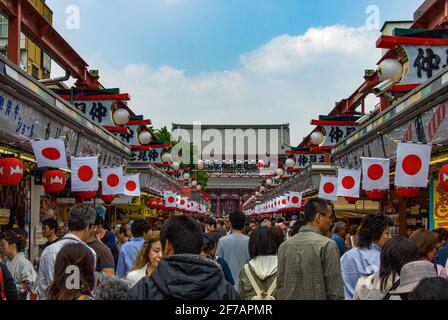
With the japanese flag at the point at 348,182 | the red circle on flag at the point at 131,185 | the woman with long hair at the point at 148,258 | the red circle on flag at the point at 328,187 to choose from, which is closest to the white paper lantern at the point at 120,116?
the red circle on flag at the point at 131,185

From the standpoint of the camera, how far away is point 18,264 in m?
7.68

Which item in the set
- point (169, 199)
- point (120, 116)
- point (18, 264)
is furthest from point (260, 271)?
point (169, 199)

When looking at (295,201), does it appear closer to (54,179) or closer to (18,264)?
(54,179)

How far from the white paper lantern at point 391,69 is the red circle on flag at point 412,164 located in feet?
9.17

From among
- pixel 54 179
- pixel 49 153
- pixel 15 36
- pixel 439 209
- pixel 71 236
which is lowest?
pixel 71 236

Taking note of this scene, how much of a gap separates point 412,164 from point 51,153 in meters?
5.53

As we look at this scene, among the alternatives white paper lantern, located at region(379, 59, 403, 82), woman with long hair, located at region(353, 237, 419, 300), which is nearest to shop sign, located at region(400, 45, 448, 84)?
white paper lantern, located at region(379, 59, 403, 82)

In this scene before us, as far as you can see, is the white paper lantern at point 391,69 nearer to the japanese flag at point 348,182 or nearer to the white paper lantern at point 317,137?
the japanese flag at point 348,182

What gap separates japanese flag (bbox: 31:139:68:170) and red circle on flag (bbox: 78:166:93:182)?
6.74ft

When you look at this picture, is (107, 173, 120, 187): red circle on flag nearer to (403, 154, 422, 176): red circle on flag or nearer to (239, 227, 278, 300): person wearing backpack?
(403, 154, 422, 176): red circle on flag

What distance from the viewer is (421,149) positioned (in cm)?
972
